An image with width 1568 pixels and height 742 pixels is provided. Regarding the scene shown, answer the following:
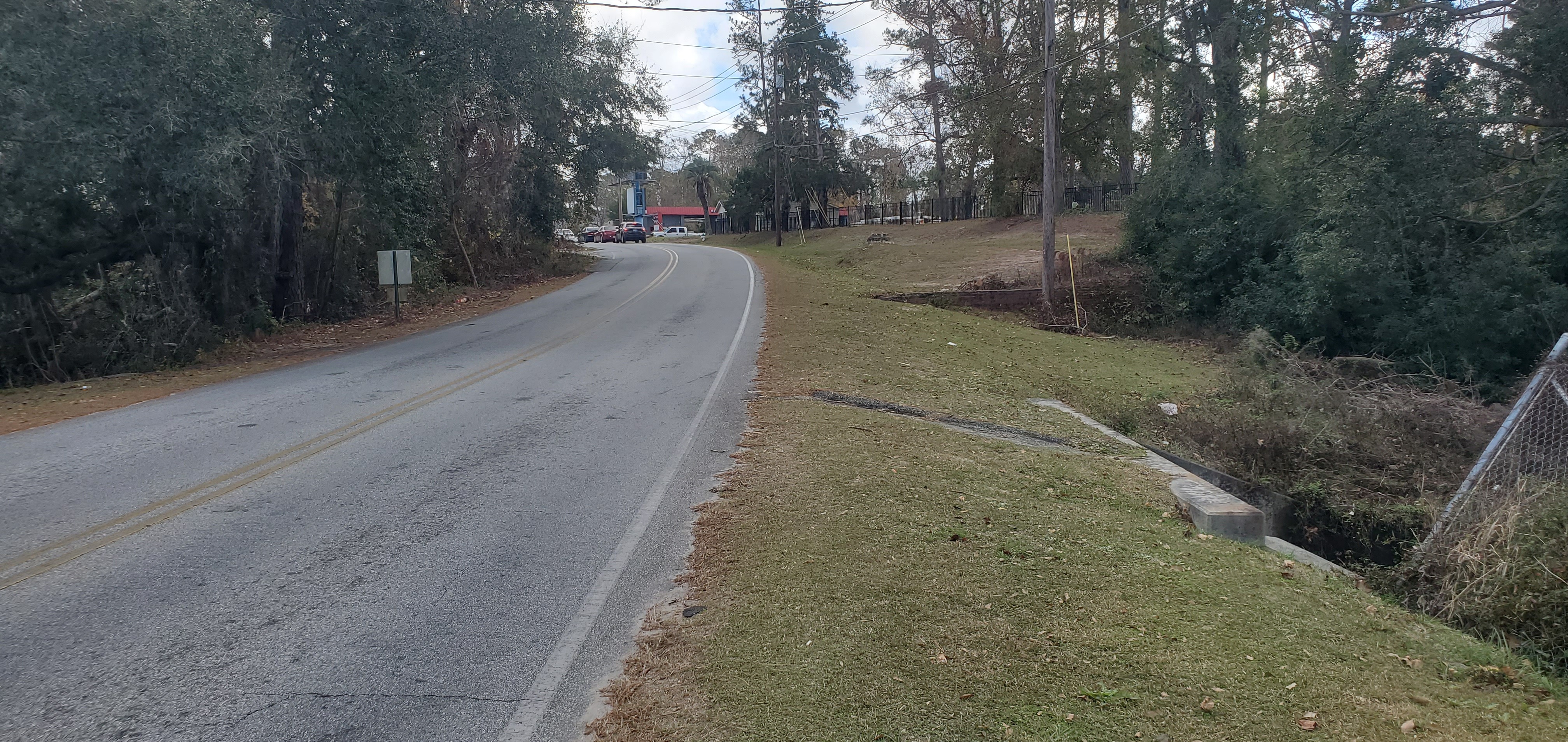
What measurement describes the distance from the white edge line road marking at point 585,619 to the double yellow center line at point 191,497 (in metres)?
3.12

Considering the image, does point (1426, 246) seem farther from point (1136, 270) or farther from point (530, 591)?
point (530, 591)

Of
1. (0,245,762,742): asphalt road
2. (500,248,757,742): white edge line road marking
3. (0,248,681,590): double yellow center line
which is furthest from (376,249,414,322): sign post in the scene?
(500,248,757,742): white edge line road marking

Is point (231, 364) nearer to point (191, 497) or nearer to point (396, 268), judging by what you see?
point (396, 268)

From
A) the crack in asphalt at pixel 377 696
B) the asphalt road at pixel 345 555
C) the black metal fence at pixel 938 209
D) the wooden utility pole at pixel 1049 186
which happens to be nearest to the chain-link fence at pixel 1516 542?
the asphalt road at pixel 345 555

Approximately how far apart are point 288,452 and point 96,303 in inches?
405

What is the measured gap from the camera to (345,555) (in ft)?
18.6

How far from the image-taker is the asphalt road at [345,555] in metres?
3.90

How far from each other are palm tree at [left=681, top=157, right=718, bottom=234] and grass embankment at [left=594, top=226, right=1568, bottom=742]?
81.0m

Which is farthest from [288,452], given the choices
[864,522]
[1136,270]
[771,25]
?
[771,25]

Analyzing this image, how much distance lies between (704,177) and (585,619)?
91337 mm

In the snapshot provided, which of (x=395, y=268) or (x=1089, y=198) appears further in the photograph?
(x=1089, y=198)

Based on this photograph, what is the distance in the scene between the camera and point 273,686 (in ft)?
13.2

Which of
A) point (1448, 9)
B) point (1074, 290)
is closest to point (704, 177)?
point (1074, 290)

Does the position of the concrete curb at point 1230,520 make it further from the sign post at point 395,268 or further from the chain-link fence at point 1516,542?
the sign post at point 395,268
